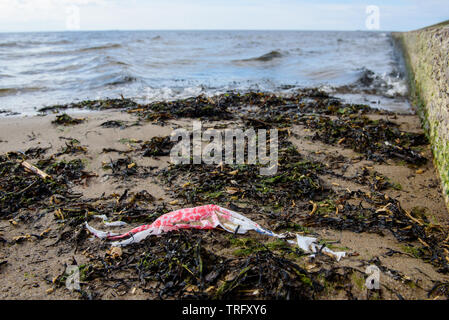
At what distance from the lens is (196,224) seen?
272 centimetres

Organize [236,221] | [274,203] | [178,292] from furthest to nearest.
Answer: [274,203] < [236,221] < [178,292]

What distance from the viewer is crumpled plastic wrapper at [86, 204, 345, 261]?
262cm

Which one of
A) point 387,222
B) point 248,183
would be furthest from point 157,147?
point 387,222

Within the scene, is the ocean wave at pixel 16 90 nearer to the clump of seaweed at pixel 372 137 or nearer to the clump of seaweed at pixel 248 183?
the clump of seaweed at pixel 248 183

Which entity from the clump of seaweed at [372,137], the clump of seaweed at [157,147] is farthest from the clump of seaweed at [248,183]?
the clump of seaweed at [372,137]

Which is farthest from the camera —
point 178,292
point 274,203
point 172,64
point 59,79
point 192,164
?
point 172,64

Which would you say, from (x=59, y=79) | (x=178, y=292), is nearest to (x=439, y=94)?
(x=178, y=292)

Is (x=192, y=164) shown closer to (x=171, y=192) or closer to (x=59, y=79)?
(x=171, y=192)

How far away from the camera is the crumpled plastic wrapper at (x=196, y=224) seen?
8.60ft

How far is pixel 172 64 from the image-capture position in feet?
50.2

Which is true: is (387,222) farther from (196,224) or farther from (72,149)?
(72,149)

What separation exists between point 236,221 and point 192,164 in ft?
4.98

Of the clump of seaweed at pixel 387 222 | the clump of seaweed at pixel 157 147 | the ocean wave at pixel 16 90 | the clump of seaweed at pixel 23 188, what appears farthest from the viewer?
the ocean wave at pixel 16 90

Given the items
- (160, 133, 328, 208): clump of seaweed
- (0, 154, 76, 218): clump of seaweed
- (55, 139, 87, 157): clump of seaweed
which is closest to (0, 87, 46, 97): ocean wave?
(55, 139, 87, 157): clump of seaweed
